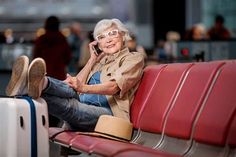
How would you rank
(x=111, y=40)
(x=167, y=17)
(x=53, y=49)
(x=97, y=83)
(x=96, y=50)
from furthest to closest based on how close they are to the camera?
(x=167, y=17) < (x=53, y=49) < (x=96, y=50) < (x=97, y=83) < (x=111, y=40)

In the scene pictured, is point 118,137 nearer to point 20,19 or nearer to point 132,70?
point 132,70

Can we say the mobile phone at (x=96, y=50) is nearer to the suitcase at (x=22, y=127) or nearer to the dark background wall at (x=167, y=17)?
the suitcase at (x=22, y=127)

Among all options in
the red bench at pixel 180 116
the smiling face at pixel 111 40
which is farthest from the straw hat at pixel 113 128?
the smiling face at pixel 111 40

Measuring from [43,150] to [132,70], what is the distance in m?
0.97

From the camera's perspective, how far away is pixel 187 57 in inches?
473

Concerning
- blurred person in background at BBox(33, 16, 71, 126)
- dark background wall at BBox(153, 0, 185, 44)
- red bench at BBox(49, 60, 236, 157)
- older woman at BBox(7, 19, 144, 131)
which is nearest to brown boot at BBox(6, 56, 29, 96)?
older woman at BBox(7, 19, 144, 131)

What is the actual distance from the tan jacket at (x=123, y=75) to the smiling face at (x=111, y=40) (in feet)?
0.15

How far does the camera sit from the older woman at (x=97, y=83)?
5.26 m

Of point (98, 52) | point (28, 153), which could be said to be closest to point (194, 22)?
point (98, 52)

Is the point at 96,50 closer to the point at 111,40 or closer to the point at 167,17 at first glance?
the point at 111,40

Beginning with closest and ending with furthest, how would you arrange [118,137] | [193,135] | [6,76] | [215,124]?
[215,124] → [193,135] → [118,137] → [6,76]

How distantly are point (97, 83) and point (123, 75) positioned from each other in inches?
17.9

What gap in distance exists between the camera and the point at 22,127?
4.98 metres

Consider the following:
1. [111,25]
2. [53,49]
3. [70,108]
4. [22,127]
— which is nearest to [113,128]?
[70,108]
